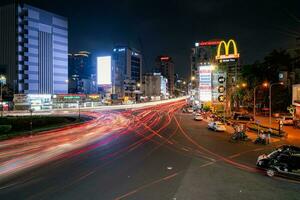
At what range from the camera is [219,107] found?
86.4 m

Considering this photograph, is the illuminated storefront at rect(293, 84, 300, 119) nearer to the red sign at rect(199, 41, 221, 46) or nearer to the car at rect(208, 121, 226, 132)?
the car at rect(208, 121, 226, 132)

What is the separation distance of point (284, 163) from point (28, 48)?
355 feet

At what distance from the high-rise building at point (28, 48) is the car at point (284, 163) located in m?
104

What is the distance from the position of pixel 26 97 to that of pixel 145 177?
8937 cm

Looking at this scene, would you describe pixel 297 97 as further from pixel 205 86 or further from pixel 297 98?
pixel 205 86

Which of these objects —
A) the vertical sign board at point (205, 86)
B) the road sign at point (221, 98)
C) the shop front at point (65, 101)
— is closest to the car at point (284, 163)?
the road sign at point (221, 98)

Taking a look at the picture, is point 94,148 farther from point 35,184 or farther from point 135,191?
point 135,191

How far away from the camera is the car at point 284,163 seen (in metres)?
19.1

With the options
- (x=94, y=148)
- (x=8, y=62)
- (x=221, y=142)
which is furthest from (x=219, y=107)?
(x=8, y=62)

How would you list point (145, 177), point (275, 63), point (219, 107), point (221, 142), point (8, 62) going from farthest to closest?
point (8, 62)
point (275, 63)
point (219, 107)
point (221, 142)
point (145, 177)

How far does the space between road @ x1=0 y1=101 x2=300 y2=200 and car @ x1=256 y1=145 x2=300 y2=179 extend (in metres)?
0.98

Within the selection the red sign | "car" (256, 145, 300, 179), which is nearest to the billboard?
the red sign

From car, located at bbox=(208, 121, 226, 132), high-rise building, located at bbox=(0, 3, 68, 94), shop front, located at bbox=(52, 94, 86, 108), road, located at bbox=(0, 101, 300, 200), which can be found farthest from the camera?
shop front, located at bbox=(52, 94, 86, 108)

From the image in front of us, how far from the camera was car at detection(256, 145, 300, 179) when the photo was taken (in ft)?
62.5
